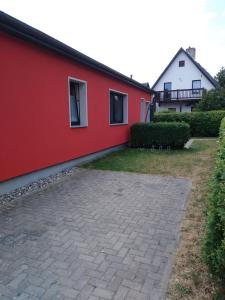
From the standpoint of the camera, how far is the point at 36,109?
17.4 ft

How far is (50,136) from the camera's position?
5.90 metres

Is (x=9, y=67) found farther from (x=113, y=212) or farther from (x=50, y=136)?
(x=113, y=212)

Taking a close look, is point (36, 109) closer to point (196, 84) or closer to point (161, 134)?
point (161, 134)

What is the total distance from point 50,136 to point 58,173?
43.3 inches

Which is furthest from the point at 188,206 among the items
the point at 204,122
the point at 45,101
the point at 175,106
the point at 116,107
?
the point at 175,106

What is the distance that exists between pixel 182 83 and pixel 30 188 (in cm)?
2769

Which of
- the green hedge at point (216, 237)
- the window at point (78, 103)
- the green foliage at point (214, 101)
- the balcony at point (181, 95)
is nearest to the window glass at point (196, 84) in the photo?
the balcony at point (181, 95)

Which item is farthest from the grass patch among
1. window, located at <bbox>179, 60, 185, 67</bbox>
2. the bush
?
window, located at <bbox>179, 60, 185, 67</bbox>

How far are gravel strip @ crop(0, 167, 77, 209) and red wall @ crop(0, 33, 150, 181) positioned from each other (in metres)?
0.34

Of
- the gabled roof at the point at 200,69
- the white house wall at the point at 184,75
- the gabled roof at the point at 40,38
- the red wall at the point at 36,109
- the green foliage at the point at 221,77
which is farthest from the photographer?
the white house wall at the point at 184,75

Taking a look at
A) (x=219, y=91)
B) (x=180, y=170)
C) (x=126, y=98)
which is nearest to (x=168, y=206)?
(x=180, y=170)

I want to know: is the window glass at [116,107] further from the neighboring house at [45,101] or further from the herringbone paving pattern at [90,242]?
the herringbone paving pattern at [90,242]

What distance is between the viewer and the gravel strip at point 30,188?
14.1 ft

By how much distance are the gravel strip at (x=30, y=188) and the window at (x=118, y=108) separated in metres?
4.30
